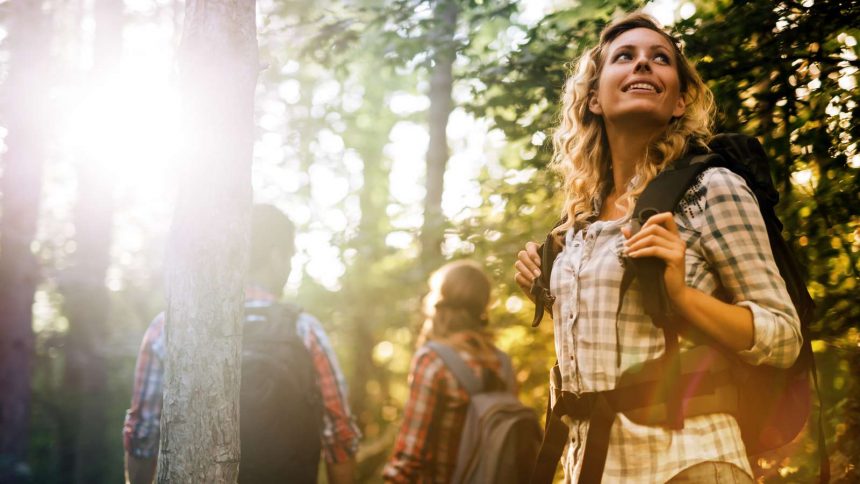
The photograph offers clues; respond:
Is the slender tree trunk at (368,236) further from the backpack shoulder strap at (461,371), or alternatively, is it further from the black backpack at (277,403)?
the black backpack at (277,403)

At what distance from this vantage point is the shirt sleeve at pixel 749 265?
6.42ft

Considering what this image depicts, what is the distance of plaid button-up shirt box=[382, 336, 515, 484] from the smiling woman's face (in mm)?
1962

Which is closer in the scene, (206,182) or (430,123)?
(206,182)

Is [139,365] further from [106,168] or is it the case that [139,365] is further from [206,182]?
[106,168]

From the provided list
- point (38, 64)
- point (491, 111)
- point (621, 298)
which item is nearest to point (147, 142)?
point (38, 64)

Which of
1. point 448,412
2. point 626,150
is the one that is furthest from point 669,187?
point 448,412

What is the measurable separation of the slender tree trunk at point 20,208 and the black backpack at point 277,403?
23.5 feet

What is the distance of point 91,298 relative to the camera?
395 inches

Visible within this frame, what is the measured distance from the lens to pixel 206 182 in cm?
261

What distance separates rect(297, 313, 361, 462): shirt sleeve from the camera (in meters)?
3.84

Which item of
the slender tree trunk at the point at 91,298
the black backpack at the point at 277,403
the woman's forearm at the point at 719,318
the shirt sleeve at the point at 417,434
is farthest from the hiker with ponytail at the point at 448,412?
the slender tree trunk at the point at 91,298

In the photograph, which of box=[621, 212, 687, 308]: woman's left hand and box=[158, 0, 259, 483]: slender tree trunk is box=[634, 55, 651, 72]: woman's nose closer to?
box=[621, 212, 687, 308]: woman's left hand

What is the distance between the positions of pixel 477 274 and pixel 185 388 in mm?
2325

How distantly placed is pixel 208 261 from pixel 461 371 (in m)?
1.88
